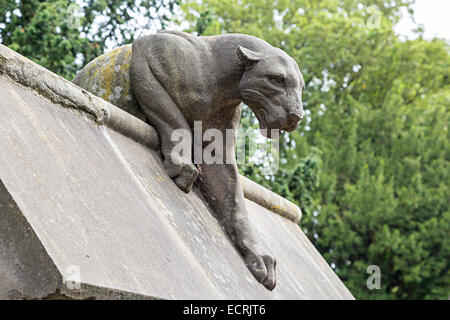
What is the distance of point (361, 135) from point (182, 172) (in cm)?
1469

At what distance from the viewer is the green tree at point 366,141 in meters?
15.8

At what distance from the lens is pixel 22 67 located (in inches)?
120

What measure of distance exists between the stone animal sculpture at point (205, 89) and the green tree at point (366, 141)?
7.99 metres

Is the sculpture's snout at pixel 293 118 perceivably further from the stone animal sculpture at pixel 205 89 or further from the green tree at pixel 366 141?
the green tree at pixel 366 141

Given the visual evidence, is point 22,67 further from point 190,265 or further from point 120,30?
point 120,30

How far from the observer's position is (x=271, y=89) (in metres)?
3.85

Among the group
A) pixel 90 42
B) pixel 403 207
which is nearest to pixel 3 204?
pixel 90 42

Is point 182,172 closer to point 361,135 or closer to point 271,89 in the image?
point 271,89

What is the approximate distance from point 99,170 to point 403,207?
14.1 m

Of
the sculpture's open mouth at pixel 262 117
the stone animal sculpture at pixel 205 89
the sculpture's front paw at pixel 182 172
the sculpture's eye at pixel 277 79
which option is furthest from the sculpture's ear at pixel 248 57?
the sculpture's front paw at pixel 182 172

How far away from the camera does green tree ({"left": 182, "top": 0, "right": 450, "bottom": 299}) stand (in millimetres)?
15844

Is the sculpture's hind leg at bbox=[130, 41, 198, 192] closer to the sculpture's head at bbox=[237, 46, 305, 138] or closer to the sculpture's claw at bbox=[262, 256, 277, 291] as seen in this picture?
the sculpture's head at bbox=[237, 46, 305, 138]

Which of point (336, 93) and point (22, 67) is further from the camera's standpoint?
point (336, 93)

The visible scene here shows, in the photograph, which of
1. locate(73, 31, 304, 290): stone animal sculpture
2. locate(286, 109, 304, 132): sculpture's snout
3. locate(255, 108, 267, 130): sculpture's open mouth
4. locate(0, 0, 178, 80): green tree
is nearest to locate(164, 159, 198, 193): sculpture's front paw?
locate(73, 31, 304, 290): stone animal sculpture
